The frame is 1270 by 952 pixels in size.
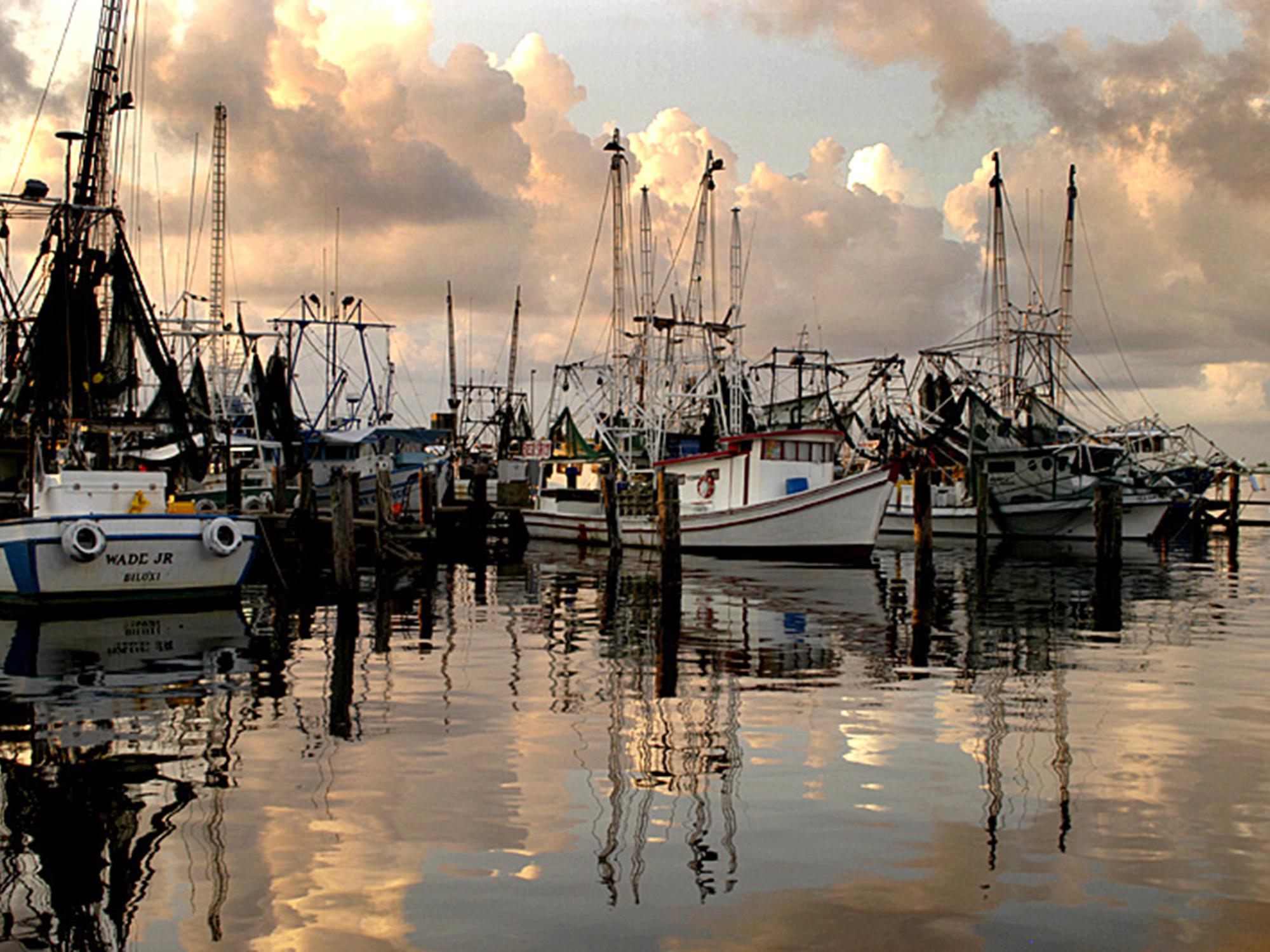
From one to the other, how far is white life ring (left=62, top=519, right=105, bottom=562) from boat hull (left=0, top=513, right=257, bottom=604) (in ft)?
0.21

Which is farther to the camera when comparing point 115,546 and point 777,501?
point 777,501

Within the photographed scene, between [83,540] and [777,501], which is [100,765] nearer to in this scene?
[83,540]

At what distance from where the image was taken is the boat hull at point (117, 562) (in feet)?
71.0

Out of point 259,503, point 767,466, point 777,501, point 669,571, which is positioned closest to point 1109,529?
point 777,501

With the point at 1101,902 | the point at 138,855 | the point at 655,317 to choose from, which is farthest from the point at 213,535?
the point at 655,317

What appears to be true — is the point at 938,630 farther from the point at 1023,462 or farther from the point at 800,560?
the point at 1023,462

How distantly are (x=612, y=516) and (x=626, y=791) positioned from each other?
102 ft

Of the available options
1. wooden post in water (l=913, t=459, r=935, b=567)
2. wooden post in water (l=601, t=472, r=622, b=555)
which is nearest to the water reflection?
wooden post in water (l=913, t=459, r=935, b=567)

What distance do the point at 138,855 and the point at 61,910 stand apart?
103 cm

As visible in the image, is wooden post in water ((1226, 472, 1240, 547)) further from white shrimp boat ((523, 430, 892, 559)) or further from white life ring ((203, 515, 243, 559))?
white life ring ((203, 515, 243, 559))

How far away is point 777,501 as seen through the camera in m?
40.2

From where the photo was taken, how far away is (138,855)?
8.68 m

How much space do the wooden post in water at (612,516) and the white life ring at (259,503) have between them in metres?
10.7

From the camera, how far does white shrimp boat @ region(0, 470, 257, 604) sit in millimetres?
21641
